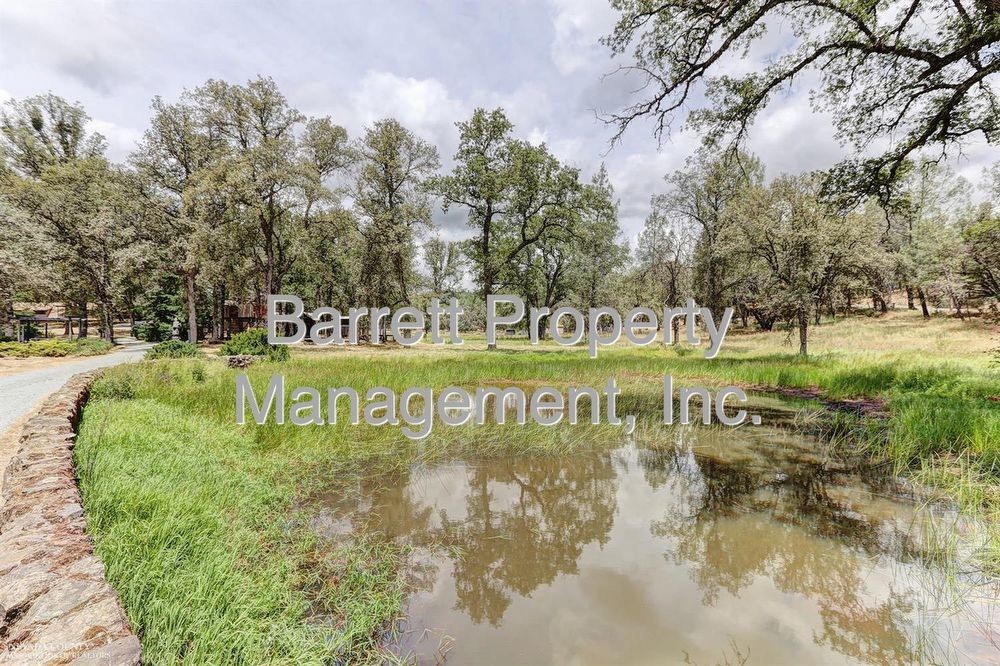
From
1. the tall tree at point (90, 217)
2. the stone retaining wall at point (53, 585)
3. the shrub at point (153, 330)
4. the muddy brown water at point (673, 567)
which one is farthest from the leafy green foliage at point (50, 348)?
the muddy brown water at point (673, 567)

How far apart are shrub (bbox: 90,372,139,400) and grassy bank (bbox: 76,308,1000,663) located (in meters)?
0.06

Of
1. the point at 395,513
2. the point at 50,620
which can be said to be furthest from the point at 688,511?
the point at 50,620

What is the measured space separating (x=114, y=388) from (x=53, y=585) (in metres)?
9.69

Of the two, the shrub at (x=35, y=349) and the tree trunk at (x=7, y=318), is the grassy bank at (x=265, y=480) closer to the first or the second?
the shrub at (x=35, y=349)

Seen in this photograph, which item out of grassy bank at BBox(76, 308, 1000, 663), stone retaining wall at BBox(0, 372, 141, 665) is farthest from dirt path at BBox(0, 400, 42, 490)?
stone retaining wall at BBox(0, 372, 141, 665)

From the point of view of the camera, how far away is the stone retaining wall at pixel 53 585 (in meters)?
1.82

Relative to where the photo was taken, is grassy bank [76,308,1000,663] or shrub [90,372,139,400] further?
shrub [90,372,139,400]

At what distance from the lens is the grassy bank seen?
2.80m

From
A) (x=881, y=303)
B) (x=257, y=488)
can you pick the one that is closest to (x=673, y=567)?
(x=257, y=488)

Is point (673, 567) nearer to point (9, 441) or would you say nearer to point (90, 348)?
point (9, 441)

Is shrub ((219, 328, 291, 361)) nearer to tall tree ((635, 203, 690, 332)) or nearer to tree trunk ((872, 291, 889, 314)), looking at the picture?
tall tree ((635, 203, 690, 332))

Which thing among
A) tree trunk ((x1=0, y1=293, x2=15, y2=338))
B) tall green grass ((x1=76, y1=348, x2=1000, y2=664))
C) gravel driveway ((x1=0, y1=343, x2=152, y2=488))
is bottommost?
tall green grass ((x1=76, y1=348, x2=1000, y2=664))

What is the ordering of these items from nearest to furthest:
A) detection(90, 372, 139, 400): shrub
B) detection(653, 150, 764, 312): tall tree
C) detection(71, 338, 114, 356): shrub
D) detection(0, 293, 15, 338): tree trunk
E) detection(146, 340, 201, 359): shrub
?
1. detection(90, 372, 139, 400): shrub
2. detection(146, 340, 201, 359): shrub
3. detection(71, 338, 114, 356): shrub
4. detection(0, 293, 15, 338): tree trunk
5. detection(653, 150, 764, 312): tall tree

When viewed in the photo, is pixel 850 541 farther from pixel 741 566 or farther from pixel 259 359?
pixel 259 359
